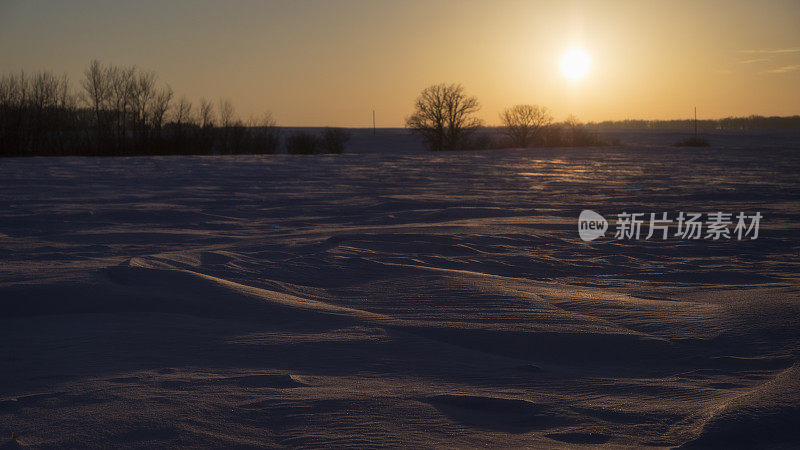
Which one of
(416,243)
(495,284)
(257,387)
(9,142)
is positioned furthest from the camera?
(9,142)

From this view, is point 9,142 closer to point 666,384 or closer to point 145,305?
point 145,305

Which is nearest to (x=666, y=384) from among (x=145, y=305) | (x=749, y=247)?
(x=145, y=305)

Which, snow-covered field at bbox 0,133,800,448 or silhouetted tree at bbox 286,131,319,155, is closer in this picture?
snow-covered field at bbox 0,133,800,448

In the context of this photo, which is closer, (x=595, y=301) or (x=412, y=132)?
(x=595, y=301)

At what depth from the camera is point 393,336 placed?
281cm

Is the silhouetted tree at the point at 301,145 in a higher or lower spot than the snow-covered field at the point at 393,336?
higher

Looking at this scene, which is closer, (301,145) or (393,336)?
(393,336)

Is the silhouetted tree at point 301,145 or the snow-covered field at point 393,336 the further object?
the silhouetted tree at point 301,145

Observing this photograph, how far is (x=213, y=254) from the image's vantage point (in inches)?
179

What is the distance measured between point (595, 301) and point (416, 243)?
2147mm

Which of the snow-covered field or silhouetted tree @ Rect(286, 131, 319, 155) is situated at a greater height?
silhouetted tree @ Rect(286, 131, 319, 155)

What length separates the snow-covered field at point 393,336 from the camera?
1901 mm

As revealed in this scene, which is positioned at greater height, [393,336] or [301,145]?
[301,145]

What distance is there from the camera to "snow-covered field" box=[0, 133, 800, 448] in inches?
74.9
